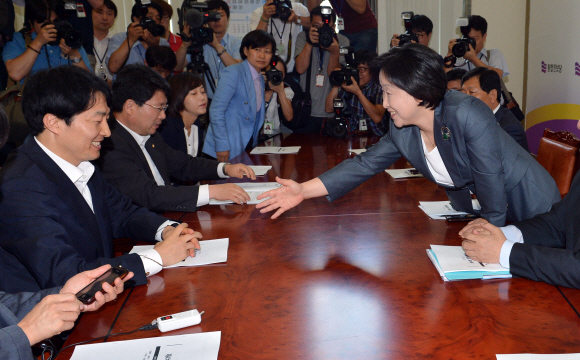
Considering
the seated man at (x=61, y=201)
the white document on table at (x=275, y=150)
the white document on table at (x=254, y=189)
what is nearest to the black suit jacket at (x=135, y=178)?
the white document on table at (x=254, y=189)

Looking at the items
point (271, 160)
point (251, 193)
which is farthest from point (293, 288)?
point (271, 160)

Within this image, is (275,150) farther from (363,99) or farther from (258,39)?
(363,99)

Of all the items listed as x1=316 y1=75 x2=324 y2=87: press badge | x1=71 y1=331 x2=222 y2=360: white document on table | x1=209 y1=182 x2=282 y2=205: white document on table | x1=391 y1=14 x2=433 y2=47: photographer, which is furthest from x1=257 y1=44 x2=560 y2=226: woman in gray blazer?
x1=391 y1=14 x2=433 y2=47: photographer

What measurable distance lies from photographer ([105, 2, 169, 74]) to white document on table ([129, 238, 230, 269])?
3.04 metres

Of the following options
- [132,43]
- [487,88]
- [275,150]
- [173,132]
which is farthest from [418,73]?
[132,43]

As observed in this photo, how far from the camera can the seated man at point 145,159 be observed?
2174 millimetres

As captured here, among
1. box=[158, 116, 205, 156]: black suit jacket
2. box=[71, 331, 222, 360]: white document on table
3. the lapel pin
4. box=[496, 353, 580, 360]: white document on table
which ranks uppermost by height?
the lapel pin

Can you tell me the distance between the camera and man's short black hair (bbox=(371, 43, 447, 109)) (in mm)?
1646

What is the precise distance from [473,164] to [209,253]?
968mm

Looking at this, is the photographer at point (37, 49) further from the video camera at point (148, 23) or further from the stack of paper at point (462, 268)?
the stack of paper at point (462, 268)

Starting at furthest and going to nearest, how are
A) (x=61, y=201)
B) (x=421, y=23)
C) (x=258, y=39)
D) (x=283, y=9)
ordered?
(x=421, y=23) → (x=283, y=9) → (x=258, y=39) → (x=61, y=201)

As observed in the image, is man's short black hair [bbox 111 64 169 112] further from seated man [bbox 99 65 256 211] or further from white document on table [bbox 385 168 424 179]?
white document on table [bbox 385 168 424 179]

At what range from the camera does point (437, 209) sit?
76.6 inches

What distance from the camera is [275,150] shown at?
11.4ft
